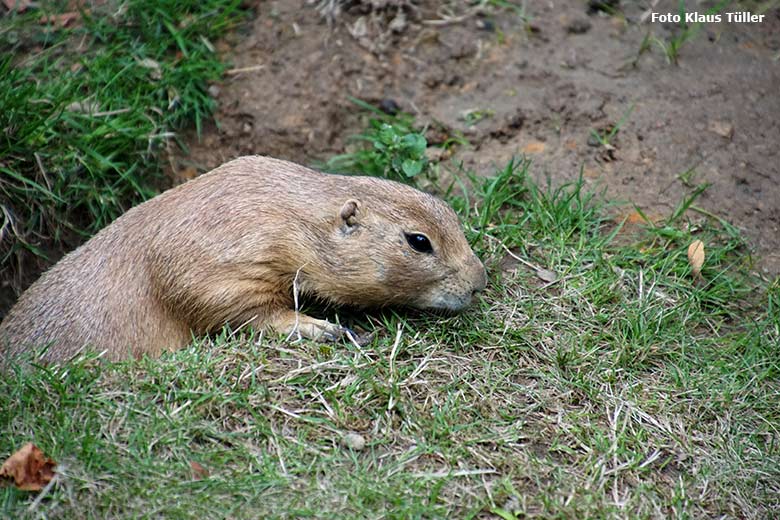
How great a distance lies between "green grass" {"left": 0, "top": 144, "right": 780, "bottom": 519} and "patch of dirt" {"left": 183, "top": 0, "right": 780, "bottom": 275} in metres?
0.95

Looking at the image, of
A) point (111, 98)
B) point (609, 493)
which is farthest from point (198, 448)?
point (111, 98)

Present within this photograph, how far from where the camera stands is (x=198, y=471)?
4.12 metres

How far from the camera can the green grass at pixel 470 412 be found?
409 centimetres

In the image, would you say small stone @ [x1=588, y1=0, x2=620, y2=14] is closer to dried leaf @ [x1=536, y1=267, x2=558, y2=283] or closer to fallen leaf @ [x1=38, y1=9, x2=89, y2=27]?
dried leaf @ [x1=536, y1=267, x2=558, y2=283]

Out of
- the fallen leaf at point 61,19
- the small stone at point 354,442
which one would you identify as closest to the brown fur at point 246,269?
the small stone at point 354,442

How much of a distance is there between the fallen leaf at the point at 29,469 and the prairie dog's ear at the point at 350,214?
2.02 meters

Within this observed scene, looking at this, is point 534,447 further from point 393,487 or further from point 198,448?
point 198,448

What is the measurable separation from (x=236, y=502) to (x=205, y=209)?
1885 millimetres

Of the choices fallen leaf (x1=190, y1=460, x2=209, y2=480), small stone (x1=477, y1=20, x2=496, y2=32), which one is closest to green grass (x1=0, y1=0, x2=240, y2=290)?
small stone (x1=477, y1=20, x2=496, y2=32)

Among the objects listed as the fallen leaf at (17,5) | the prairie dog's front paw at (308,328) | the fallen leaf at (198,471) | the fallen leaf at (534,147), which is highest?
the fallen leaf at (17,5)

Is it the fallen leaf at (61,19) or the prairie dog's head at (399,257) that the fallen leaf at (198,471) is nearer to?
the prairie dog's head at (399,257)

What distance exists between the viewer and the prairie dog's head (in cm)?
508

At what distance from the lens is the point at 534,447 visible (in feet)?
14.9

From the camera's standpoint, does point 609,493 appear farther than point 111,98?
No
